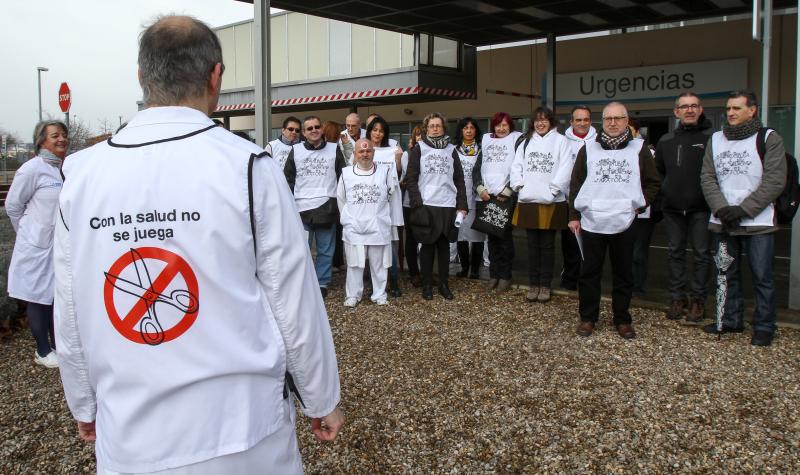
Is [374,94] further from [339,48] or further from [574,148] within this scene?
[574,148]

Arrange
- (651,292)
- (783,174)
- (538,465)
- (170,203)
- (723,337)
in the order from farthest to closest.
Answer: (651,292) < (723,337) < (783,174) < (538,465) < (170,203)

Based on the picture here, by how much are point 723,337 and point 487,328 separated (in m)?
1.96

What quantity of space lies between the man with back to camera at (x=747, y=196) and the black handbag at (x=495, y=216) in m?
2.13

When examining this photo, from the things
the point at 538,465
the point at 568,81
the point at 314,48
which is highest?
the point at 314,48

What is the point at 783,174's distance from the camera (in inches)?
205

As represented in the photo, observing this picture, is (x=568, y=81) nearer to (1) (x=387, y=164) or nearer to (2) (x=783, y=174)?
(1) (x=387, y=164)

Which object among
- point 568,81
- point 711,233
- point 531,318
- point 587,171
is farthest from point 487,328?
point 568,81

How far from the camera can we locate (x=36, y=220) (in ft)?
16.9

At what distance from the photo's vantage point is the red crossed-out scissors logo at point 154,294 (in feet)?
5.47

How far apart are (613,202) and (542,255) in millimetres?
1502

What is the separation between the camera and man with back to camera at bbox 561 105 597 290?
6879mm

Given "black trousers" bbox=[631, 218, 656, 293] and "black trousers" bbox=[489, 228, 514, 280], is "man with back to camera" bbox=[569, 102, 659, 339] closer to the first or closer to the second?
"black trousers" bbox=[631, 218, 656, 293]

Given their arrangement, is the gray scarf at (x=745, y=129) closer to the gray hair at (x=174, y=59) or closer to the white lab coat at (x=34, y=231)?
the gray hair at (x=174, y=59)

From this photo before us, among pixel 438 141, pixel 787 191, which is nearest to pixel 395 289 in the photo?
pixel 438 141
